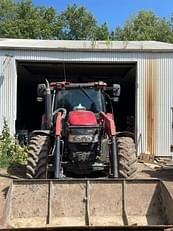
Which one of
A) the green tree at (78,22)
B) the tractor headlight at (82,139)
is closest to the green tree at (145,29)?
the green tree at (78,22)

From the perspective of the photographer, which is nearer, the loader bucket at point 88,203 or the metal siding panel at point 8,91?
the loader bucket at point 88,203

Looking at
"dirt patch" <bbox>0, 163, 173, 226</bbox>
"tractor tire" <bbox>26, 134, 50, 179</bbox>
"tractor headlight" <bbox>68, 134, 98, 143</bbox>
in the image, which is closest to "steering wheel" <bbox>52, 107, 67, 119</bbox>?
"tractor tire" <bbox>26, 134, 50, 179</bbox>

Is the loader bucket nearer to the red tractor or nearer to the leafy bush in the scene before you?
the red tractor

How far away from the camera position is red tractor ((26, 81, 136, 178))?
9.74 m

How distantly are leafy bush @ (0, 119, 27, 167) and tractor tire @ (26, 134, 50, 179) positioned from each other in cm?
393

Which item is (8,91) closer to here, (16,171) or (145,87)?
(145,87)

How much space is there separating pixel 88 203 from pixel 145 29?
60020 millimetres

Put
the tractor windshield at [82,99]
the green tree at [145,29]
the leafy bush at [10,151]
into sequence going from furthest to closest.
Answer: the green tree at [145,29], the leafy bush at [10,151], the tractor windshield at [82,99]

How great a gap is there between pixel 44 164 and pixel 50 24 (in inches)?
1926

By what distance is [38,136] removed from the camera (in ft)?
35.6

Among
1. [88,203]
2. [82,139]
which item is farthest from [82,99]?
[88,203]

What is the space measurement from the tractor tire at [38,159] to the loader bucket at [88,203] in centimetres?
215

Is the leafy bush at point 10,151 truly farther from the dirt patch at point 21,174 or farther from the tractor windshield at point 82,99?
the tractor windshield at point 82,99

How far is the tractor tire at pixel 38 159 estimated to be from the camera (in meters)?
10.1
